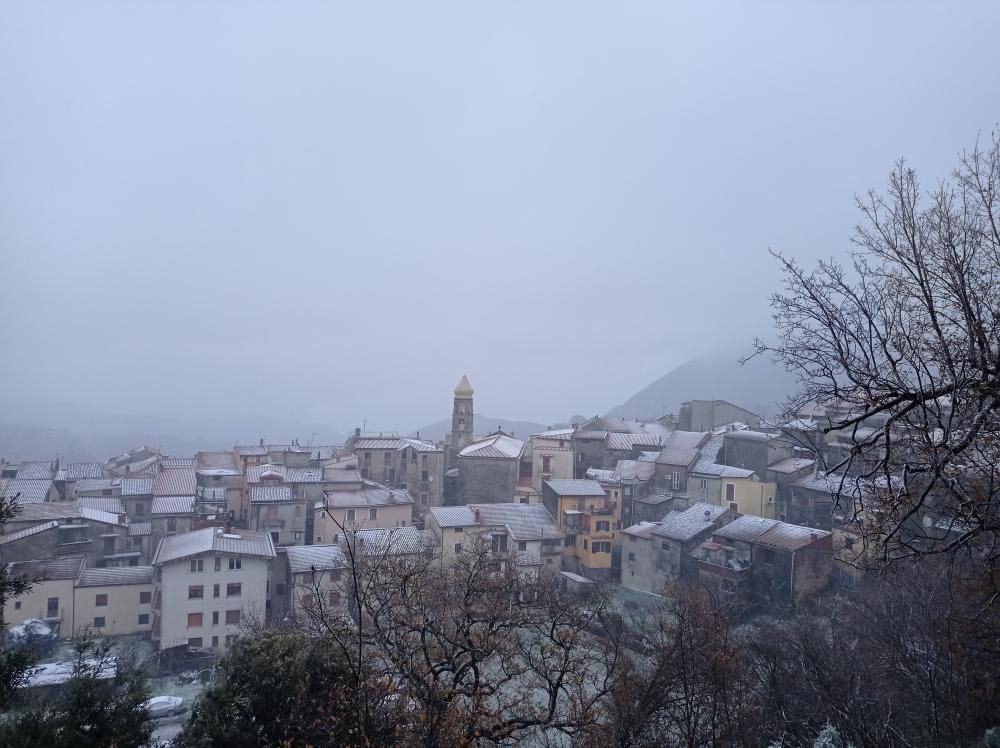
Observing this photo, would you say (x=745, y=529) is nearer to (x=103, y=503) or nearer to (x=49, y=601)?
(x=49, y=601)

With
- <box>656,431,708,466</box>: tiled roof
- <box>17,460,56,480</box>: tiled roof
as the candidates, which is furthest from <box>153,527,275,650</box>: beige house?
<box>656,431,708,466</box>: tiled roof

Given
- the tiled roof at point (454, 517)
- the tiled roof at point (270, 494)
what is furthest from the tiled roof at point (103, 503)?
the tiled roof at point (454, 517)

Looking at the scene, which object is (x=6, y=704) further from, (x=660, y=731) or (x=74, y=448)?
(x=74, y=448)

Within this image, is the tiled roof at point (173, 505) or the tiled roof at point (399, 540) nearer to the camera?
the tiled roof at point (399, 540)

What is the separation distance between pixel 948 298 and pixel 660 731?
779cm

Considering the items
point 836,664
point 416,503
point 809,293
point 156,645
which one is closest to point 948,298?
point 809,293

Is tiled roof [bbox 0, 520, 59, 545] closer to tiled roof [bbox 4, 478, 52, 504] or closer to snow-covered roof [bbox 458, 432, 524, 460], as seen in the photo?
tiled roof [bbox 4, 478, 52, 504]

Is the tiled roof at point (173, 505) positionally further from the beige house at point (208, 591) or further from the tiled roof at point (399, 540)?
the tiled roof at point (399, 540)

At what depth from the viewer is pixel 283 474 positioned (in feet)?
105

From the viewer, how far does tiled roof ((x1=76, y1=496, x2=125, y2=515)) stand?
29.0m

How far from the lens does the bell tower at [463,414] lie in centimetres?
4303

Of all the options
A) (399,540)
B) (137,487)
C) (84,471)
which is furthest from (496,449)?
(84,471)

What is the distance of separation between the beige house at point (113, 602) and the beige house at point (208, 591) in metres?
1.07

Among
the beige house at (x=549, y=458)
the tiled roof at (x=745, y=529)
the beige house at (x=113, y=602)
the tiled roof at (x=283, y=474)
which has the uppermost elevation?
the beige house at (x=549, y=458)
